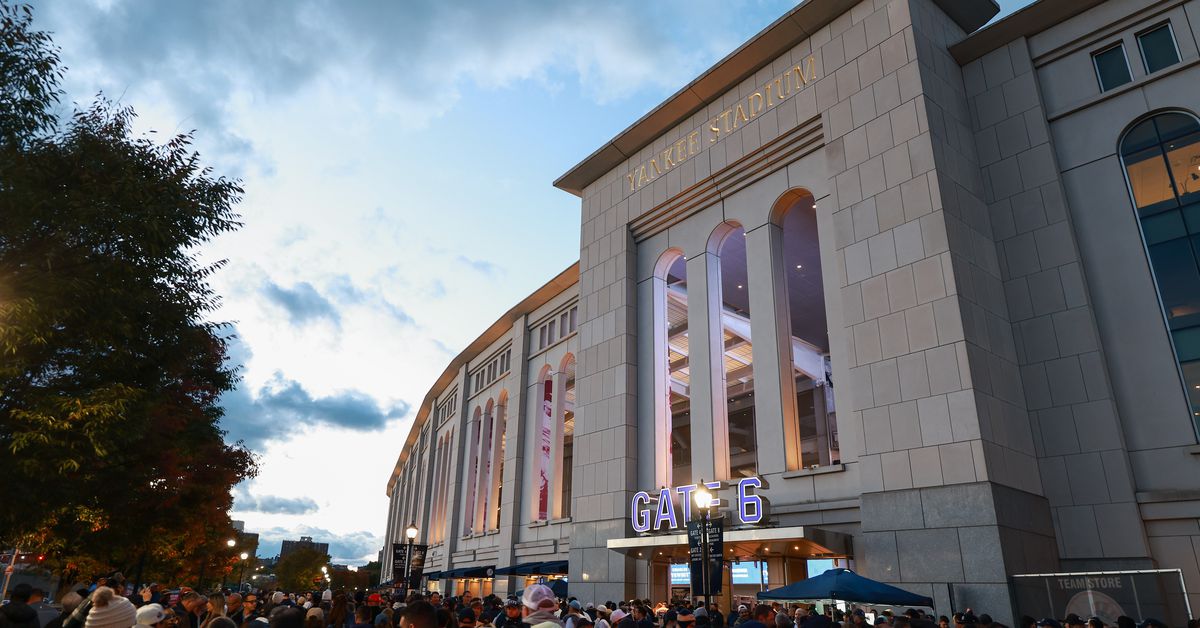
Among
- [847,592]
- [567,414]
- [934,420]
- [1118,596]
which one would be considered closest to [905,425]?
[934,420]

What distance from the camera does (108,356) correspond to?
14.3 meters

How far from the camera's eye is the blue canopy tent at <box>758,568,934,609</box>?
1391cm

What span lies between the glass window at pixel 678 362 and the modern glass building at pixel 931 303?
2.07m

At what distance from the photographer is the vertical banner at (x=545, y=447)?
33.8 m

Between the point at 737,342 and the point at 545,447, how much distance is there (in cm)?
1120

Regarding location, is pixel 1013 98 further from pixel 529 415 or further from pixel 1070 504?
pixel 529 415

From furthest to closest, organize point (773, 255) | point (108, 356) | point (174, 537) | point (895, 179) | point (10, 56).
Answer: point (174, 537)
point (773, 255)
point (895, 179)
point (108, 356)
point (10, 56)

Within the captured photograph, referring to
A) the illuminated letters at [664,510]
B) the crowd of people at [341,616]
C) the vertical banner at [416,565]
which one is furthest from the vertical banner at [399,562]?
the illuminated letters at [664,510]

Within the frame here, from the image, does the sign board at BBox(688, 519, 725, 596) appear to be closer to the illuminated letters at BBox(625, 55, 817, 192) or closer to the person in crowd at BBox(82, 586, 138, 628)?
the person in crowd at BBox(82, 586, 138, 628)

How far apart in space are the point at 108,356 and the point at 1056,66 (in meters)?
24.7

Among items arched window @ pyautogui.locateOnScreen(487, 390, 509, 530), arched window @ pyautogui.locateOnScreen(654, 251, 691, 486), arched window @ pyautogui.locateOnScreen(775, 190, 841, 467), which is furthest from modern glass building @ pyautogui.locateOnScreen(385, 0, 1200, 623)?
arched window @ pyautogui.locateOnScreen(487, 390, 509, 530)

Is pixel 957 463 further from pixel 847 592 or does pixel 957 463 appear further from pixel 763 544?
pixel 763 544

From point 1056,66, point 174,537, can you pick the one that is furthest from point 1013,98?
point 174,537

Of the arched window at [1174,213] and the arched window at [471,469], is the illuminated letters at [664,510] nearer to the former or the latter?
the arched window at [1174,213]
